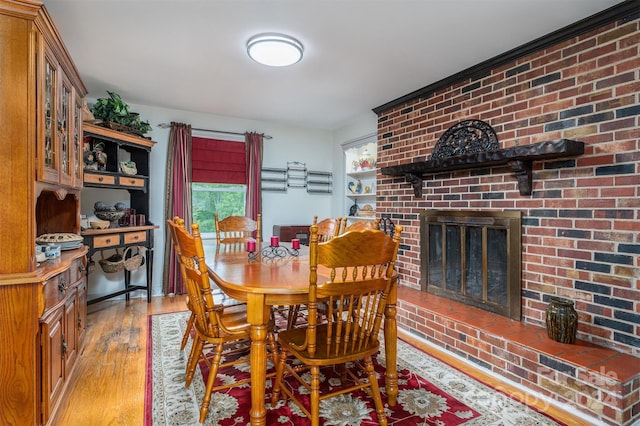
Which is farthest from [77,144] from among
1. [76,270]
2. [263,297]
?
[263,297]

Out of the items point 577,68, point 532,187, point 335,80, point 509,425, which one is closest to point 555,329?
point 509,425

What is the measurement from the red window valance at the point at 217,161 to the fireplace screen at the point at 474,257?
102 inches

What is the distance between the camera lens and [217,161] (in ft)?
14.7

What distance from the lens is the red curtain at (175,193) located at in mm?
4152

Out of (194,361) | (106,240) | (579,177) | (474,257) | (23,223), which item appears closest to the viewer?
(23,223)

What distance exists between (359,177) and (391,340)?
3284 mm

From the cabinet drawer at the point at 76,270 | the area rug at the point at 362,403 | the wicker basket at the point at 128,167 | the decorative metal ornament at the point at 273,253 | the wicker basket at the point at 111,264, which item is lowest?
the area rug at the point at 362,403

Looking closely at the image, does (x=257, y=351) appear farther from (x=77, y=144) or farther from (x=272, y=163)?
(x=272, y=163)

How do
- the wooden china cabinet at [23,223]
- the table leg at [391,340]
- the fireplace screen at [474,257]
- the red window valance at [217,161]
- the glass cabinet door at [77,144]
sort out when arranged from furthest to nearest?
the red window valance at [217,161]
the fireplace screen at [474,257]
the glass cabinet door at [77,144]
the table leg at [391,340]
the wooden china cabinet at [23,223]

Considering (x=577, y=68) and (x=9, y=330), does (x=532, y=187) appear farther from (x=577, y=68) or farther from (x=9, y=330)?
(x=9, y=330)

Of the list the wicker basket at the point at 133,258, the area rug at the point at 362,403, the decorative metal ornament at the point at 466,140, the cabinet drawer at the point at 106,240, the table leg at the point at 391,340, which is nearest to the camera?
the area rug at the point at 362,403

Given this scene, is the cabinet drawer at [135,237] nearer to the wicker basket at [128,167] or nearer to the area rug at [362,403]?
the wicker basket at [128,167]

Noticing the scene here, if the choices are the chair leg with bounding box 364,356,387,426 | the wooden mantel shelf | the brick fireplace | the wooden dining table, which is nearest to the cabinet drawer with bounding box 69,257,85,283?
the wooden dining table

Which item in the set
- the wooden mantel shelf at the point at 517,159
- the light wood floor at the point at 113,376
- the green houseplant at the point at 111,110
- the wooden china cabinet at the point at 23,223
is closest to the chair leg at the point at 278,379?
the light wood floor at the point at 113,376
